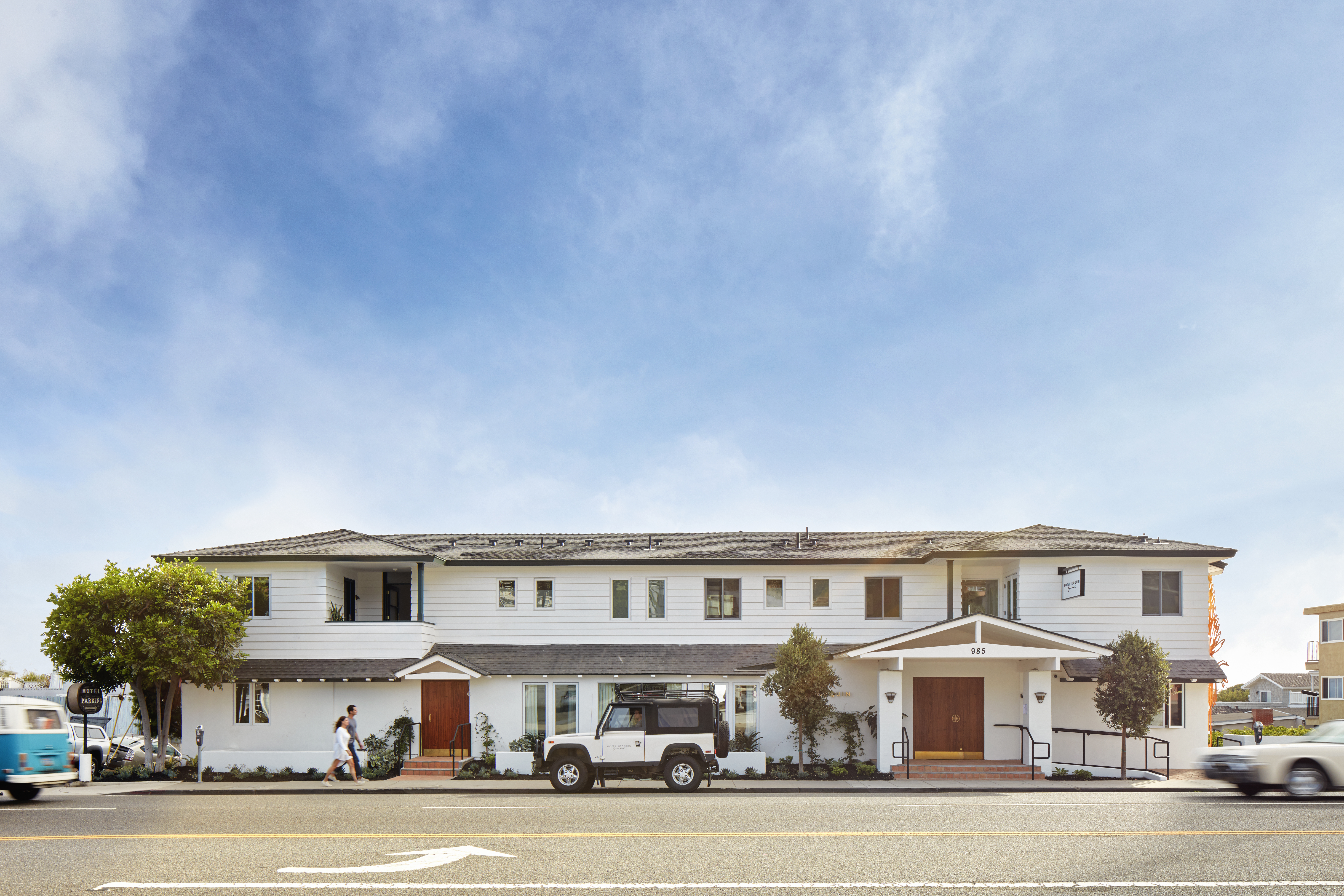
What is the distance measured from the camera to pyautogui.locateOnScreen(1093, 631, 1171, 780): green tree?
81.2 ft

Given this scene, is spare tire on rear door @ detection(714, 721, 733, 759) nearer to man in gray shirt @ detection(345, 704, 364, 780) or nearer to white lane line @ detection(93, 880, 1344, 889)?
man in gray shirt @ detection(345, 704, 364, 780)

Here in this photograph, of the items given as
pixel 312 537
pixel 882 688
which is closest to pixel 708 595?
pixel 882 688

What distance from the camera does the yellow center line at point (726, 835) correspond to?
12.7 metres

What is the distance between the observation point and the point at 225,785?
24000 mm

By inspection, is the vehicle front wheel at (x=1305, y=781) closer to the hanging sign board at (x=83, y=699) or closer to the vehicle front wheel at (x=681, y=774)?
the vehicle front wheel at (x=681, y=774)

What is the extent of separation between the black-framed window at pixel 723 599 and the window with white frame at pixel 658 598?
1120mm

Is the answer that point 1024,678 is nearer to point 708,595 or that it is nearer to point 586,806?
point 708,595

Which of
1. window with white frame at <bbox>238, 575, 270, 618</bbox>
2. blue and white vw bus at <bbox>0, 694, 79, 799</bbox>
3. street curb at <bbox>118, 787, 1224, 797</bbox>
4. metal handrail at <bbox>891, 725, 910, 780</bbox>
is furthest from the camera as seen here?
window with white frame at <bbox>238, 575, 270, 618</bbox>

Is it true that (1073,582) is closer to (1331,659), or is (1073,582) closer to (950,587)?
(950,587)

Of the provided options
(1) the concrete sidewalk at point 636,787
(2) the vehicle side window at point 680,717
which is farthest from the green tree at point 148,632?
(2) the vehicle side window at point 680,717

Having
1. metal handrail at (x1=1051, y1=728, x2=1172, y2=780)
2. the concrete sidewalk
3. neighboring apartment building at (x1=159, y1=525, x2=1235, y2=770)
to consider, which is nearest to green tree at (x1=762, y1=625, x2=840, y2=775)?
neighboring apartment building at (x1=159, y1=525, x2=1235, y2=770)

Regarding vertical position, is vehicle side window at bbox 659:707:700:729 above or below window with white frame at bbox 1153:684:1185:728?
above

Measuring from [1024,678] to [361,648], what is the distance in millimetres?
17714

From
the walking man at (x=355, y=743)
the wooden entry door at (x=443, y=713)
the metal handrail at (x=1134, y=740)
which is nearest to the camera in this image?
the walking man at (x=355, y=743)
